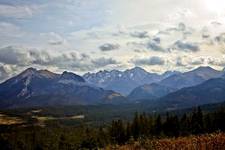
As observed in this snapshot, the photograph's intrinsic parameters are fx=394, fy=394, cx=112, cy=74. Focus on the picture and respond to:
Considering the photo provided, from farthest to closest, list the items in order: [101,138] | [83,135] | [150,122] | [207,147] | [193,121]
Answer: [83,135], [101,138], [150,122], [193,121], [207,147]

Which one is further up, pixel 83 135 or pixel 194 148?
pixel 194 148

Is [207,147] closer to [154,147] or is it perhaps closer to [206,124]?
[154,147]

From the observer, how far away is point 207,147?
1312 centimetres

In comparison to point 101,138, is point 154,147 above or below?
above

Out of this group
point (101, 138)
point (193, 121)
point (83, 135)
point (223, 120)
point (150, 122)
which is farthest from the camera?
point (83, 135)

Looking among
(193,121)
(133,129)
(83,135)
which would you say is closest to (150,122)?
(133,129)

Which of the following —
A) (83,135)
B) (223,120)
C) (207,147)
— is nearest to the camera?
(207,147)

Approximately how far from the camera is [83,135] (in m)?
187

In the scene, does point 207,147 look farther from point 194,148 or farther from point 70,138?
point 70,138

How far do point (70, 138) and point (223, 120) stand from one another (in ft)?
328

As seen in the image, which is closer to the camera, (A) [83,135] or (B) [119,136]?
(B) [119,136]

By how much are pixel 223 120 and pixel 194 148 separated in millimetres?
99104

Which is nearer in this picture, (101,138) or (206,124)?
(206,124)

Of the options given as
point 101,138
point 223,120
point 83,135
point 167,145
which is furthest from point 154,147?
point 83,135
